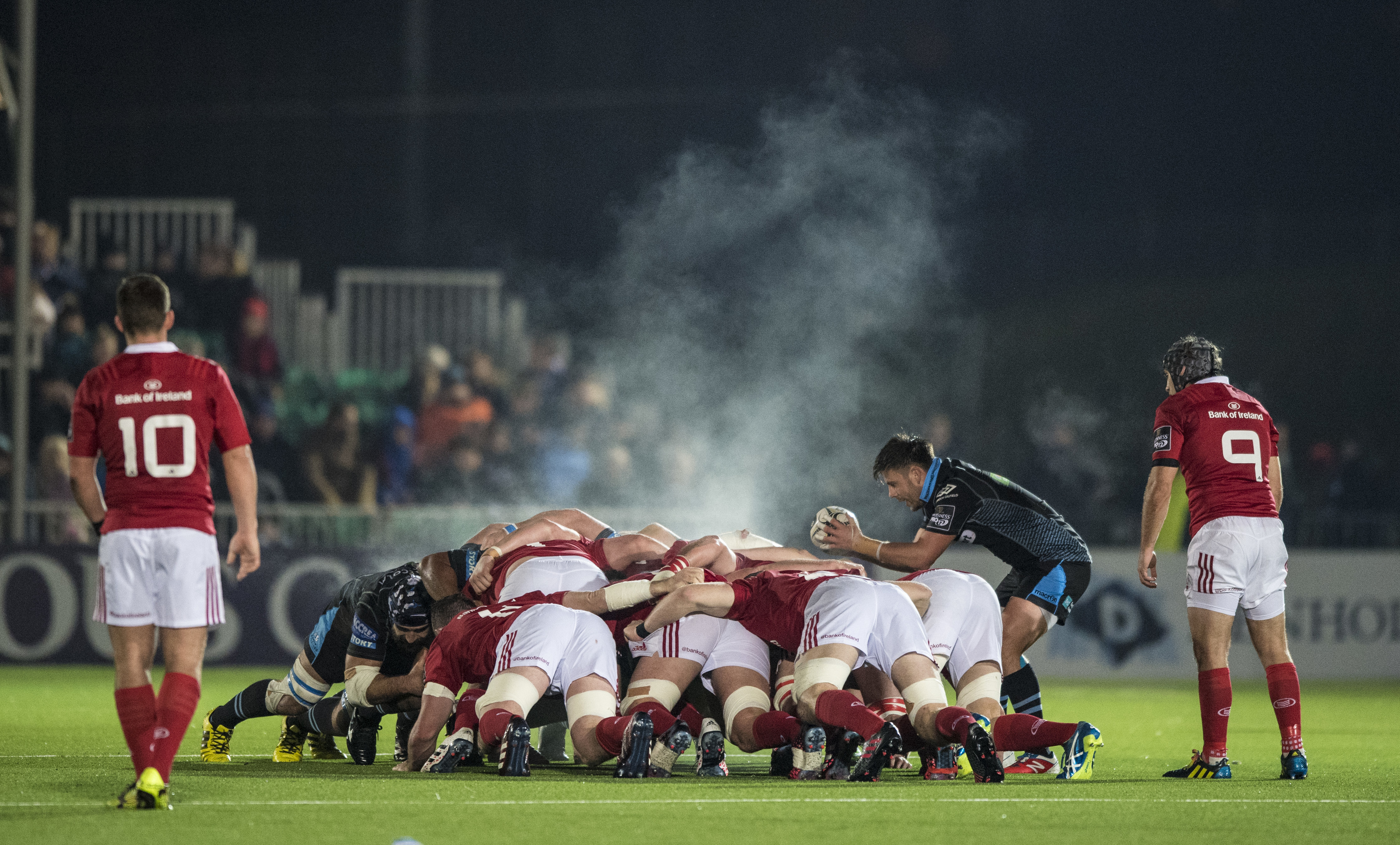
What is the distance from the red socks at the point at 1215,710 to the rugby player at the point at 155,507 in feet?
13.1

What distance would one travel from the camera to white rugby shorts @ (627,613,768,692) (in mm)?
7426

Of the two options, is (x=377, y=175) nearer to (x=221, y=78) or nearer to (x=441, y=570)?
(x=221, y=78)

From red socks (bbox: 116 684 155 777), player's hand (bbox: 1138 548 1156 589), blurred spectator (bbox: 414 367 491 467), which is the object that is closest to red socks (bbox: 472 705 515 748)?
red socks (bbox: 116 684 155 777)

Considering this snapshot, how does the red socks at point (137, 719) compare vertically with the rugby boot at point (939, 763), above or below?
above

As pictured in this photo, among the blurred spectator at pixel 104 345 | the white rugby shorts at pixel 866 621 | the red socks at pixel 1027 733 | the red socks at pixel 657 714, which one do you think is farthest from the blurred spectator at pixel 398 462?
the red socks at pixel 1027 733

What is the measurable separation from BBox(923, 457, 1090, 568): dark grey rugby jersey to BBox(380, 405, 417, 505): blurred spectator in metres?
8.62

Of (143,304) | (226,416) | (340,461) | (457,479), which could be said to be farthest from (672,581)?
(457,479)

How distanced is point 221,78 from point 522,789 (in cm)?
1977

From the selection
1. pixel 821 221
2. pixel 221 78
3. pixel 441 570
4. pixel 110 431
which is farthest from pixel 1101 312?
pixel 110 431

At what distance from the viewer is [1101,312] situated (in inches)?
977

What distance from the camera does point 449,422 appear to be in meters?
16.6

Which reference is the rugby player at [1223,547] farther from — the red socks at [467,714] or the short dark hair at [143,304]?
Result: the short dark hair at [143,304]

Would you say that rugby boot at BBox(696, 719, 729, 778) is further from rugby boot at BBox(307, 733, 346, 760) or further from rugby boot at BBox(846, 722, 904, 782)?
rugby boot at BBox(307, 733, 346, 760)

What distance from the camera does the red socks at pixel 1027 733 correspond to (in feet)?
22.4
